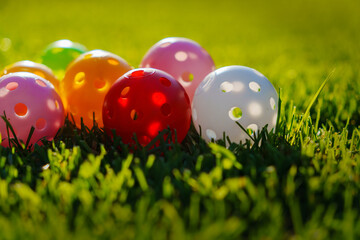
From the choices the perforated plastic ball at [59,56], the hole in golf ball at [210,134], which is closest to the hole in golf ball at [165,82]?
the hole in golf ball at [210,134]

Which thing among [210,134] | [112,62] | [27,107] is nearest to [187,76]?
[112,62]

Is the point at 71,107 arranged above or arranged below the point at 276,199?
above

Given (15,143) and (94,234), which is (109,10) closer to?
(15,143)

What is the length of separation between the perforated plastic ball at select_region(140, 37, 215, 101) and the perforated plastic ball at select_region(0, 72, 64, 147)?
0.81 metres

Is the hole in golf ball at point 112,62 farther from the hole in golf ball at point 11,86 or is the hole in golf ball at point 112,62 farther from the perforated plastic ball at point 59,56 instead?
the perforated plastic ball at point 59,56

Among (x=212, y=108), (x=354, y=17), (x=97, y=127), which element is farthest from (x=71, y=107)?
(x=354, y=17)

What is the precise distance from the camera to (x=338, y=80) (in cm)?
425

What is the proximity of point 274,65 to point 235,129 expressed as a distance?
3238 millimetres

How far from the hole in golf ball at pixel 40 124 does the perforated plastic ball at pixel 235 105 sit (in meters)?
0.89

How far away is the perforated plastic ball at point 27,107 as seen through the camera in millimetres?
2477

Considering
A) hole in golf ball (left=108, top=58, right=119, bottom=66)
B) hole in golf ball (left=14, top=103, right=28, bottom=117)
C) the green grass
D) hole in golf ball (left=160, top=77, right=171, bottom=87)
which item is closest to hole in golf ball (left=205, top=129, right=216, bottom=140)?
the green grass

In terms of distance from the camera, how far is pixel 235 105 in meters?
2.46

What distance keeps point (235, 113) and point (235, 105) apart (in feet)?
0.16

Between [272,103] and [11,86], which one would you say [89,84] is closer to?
[11,86]
